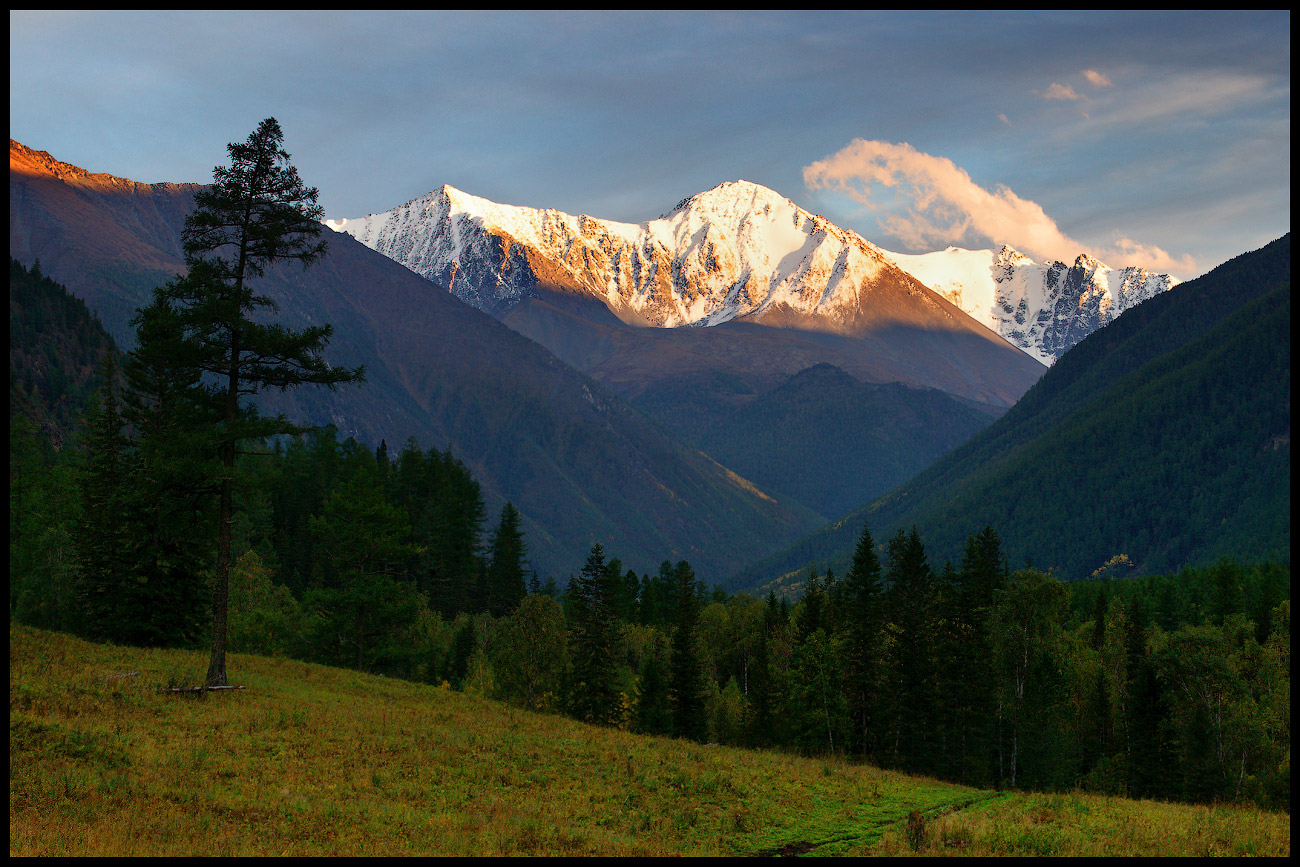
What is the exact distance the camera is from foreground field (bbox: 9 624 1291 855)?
17.8 metres

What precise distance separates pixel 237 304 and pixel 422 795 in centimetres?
1767

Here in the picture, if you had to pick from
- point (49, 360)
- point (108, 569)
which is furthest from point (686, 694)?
point (49, 360)

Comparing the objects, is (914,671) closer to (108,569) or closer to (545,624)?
(545,624)

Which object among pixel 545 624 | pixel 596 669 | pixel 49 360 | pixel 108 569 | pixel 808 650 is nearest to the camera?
pixel 108 569

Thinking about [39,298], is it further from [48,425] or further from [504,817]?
[504,817]

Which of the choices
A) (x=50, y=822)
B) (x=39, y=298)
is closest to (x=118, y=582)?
(x=50, y=822)

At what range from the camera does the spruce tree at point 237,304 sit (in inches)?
1156

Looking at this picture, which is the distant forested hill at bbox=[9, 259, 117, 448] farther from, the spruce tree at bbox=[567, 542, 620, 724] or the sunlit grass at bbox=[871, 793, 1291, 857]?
the sunlit grass at bbox=[871, 793, 1291, 857]

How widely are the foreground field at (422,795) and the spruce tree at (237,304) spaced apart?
509 centimetres

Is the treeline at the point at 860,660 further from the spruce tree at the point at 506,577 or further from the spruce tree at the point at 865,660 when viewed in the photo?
the spruce tree at the point at 506,577

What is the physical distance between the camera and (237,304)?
29.7m

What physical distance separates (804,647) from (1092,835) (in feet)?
128

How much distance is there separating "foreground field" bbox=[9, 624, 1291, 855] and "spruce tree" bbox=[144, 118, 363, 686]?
16.7 feet

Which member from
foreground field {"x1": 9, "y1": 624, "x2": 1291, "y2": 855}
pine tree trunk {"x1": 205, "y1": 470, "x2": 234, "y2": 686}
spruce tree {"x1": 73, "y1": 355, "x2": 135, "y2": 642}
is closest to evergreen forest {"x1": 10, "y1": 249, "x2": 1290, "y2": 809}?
spruce tree {"x1": 73, "y1": 355, "x2": 135, "y2": 642}
